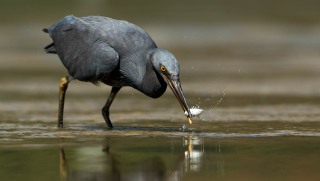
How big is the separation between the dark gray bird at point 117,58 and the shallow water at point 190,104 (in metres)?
0.54

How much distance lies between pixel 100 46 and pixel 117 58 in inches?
12.1

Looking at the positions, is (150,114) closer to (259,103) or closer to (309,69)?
(259,103)

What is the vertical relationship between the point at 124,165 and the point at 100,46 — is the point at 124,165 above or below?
below

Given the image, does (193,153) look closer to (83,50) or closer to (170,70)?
(170,70)

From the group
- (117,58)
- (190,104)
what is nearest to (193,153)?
(117,58)

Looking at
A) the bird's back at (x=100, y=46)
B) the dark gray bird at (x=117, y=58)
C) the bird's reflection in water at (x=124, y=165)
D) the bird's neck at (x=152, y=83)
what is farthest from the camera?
the bird's back at (x=100, y=46)

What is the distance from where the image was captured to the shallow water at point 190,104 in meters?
8.87

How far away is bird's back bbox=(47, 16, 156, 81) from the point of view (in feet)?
36.9

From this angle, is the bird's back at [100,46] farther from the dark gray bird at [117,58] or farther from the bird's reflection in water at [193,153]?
the bird's reflection in water at [193,153]

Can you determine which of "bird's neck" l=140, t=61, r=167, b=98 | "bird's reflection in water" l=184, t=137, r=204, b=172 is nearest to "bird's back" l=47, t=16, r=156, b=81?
"bird's neck" l=140, t=61, r=167, b=98

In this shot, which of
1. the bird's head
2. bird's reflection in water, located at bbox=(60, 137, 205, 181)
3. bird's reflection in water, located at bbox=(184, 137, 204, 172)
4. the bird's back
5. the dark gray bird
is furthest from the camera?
the bird's back

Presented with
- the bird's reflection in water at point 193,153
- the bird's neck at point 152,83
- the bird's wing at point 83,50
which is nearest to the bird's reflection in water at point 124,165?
the bird's reflection in water at point 193,153

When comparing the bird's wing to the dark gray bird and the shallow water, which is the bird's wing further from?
the shallow water

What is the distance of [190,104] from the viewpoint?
14.2 metres
